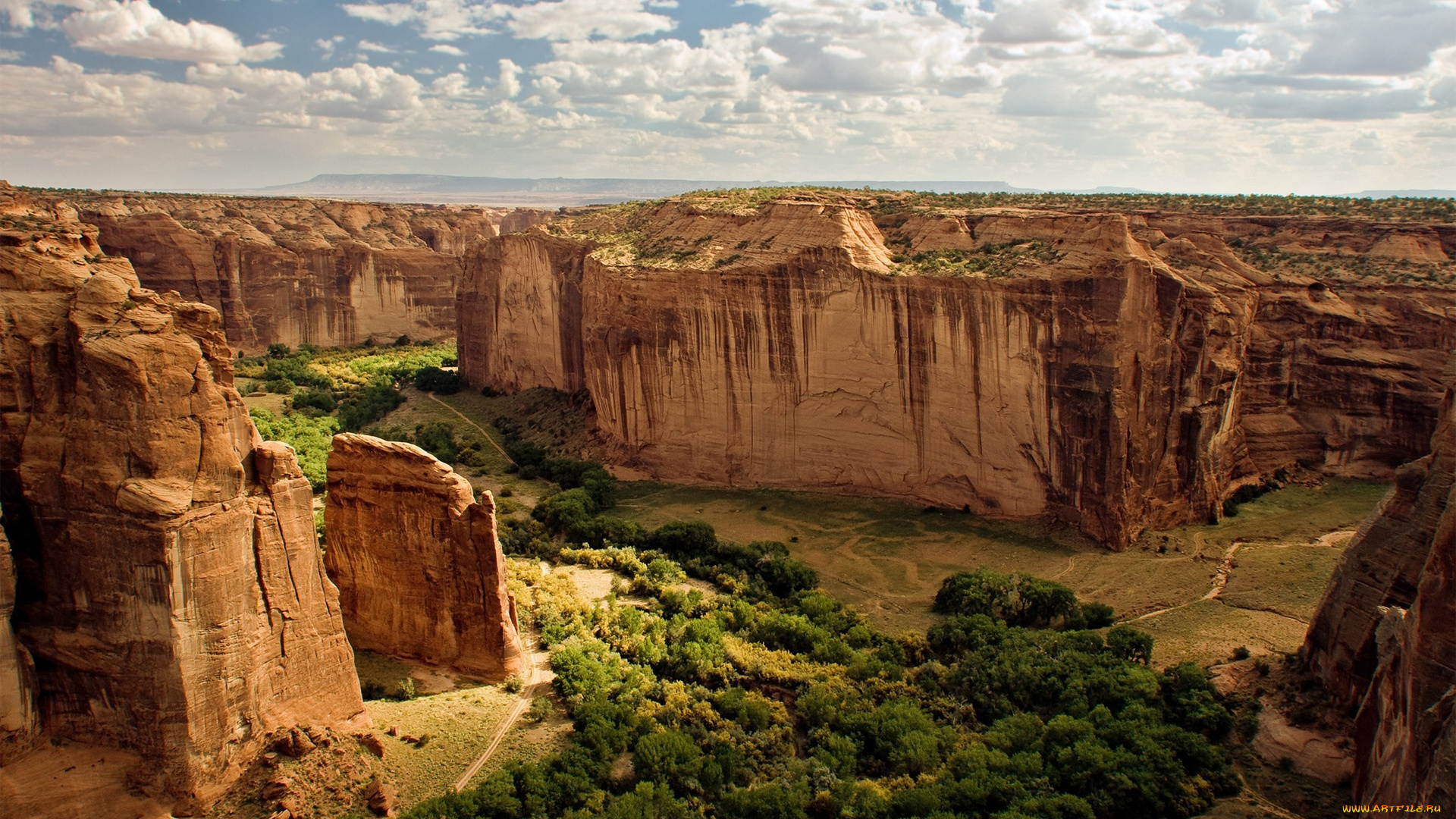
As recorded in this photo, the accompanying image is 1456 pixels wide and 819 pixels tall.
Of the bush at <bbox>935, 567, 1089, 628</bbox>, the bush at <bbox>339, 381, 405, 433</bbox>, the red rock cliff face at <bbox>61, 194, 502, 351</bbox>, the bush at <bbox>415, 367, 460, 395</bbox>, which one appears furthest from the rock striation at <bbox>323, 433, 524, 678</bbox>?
the red rock cliff face at <bbox>61, 194, 502, 351</bbox>

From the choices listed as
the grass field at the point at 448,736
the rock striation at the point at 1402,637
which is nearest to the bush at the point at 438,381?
the grass field at the point at 448,736

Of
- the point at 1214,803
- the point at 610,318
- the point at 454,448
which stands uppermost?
the point at 610,318

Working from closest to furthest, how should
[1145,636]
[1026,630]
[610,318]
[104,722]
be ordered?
[104,722] → [1145,636] → [1026,630] → [610,318]

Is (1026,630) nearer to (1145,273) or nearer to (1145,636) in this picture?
(1145,636)

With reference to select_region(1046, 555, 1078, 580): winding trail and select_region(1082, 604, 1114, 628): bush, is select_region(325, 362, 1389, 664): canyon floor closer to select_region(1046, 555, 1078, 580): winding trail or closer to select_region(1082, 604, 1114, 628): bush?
select_region(1046, 555, 1078, 580): winding trail

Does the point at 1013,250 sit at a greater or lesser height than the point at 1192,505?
greater

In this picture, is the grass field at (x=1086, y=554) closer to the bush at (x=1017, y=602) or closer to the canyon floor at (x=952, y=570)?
the canyon floor at (x=952, y=570)

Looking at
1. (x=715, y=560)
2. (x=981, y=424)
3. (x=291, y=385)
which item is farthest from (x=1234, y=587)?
(x=291, y=385)

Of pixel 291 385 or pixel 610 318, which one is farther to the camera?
pixel 291 385
